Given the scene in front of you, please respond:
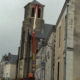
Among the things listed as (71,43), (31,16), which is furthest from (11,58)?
(71,43)

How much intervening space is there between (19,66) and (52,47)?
68.4m

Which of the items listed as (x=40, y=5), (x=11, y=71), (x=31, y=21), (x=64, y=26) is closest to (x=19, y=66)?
(x=11, y=71)

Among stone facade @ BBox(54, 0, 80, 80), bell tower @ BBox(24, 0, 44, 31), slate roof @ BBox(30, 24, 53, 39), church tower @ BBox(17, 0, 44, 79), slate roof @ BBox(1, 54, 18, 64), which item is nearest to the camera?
stone facade @ BBox(54, 0, 80, 80)

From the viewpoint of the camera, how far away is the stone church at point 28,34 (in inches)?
3511

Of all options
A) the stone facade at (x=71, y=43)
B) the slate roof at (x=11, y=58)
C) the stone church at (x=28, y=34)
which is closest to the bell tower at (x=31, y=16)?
the stone church at (x=28, y=34)

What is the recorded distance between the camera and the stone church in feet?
293

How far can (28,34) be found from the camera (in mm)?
91125

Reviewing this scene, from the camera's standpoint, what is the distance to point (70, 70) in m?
22.0

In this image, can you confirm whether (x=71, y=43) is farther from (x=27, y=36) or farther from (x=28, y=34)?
(x=27, y=36)

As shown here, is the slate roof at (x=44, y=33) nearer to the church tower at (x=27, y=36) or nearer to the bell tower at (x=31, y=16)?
the church tower at (x=27, y=36)

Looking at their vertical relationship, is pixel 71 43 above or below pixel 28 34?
below

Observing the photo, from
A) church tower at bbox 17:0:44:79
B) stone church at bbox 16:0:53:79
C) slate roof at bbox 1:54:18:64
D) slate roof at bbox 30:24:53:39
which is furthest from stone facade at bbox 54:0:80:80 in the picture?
slate roof at bbox 1:54:18:64

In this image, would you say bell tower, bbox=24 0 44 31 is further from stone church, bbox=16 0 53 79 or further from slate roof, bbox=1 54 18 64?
slate roof, bbox=1 54 18 64

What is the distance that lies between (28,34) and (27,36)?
887 millimetres
